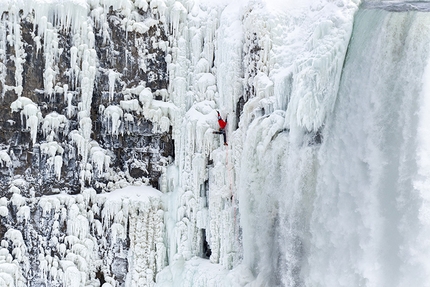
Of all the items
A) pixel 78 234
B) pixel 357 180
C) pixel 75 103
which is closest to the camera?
pixel 357 180

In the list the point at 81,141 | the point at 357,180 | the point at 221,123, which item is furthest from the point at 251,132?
the point at 81,141

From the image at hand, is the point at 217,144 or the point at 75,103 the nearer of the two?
the point at 217,144

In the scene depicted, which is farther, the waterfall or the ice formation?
the ice formation

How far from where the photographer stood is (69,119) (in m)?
10.4

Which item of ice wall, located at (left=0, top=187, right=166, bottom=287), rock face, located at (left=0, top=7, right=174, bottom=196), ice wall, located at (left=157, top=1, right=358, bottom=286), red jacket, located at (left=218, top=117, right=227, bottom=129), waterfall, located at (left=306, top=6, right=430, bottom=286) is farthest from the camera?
ice wall, located at (left=0, top=187, right=166, bottom=287)

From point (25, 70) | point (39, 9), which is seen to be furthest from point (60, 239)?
point (39, 9)

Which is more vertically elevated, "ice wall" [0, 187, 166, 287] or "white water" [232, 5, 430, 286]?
"white water" [232, 5, 430, 286]

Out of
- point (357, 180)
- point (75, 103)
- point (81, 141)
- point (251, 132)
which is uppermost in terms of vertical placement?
point (75, 103)

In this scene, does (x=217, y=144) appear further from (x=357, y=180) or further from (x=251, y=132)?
(x=357, y=180)

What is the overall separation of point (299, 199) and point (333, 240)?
818 millimetres

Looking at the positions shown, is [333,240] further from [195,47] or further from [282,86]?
[195,47]

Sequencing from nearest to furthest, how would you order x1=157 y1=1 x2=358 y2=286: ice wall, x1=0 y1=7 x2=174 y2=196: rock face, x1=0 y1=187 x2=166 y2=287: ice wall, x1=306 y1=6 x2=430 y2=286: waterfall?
x1=306 y1=6 x2=430 y2=286: waterfall, x1=157 y1=1 x2=358 y2=286: ice wall, x1=0 y1=7 x2=174 y2=196: rock face, x1=0 y1=187 x2=166 y2=287: ice wall

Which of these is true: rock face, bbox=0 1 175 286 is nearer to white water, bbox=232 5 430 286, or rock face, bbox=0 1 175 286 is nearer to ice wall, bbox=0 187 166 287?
→ ice wall, bbox=0 187 166 287

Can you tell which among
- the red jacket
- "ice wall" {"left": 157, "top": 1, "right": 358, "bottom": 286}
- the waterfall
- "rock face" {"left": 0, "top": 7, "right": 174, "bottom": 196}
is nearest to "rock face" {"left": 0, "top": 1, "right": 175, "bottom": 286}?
→ "rock face" {"left": 0, "top": 7, "right": 174, "bottom": 196}
